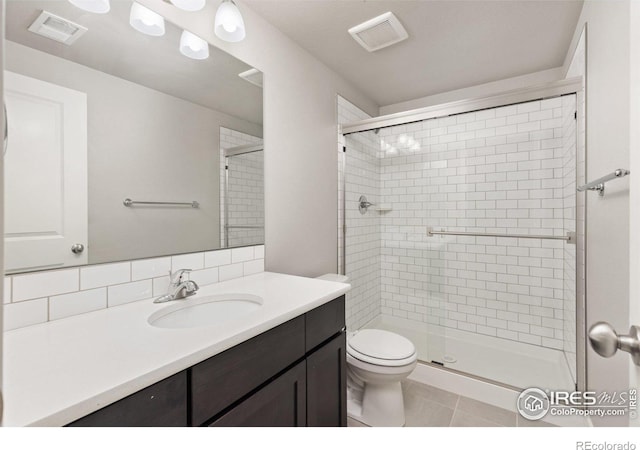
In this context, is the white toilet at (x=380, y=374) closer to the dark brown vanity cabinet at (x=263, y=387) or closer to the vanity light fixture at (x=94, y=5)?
the dark brown vanity cabinet at (x=263, y=387)

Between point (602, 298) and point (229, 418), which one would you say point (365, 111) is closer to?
point (602, 298)

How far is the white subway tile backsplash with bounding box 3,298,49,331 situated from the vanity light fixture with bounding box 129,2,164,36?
1093 millimetres

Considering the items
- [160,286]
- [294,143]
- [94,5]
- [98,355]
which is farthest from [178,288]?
[294,143]

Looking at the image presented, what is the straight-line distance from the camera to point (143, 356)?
706 mm

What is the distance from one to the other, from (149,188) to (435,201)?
2079 mm

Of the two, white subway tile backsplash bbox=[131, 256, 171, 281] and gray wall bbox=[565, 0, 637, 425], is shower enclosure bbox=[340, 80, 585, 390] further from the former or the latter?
white subway tile backsplash bbox=[131, 256, 171, 281]

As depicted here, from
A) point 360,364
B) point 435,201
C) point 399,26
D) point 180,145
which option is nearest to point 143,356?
point 180,145

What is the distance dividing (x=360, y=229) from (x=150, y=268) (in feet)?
5.85

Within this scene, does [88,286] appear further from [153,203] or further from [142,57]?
[142,57]

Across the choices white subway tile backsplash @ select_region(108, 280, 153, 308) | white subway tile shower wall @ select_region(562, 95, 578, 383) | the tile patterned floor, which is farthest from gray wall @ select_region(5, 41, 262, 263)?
white subway tile shower wall @ select_region(562, 95, 578, 383)

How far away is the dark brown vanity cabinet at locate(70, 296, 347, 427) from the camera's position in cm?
67

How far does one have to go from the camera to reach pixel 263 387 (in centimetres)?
93

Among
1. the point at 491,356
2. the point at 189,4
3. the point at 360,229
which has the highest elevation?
the point at 189,4

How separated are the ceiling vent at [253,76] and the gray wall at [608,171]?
1.57 meters
